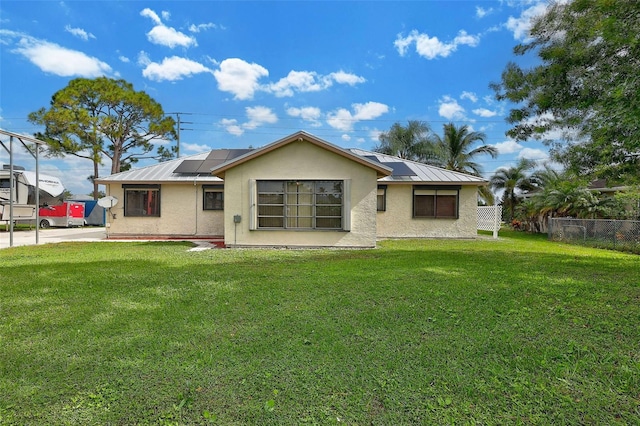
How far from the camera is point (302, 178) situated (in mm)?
10453

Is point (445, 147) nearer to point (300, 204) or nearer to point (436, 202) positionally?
point (436, 202)

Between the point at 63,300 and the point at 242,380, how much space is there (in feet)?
12.1

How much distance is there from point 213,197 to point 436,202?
9.83 m

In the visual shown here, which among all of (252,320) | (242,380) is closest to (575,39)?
(252,320)

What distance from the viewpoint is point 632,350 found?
3117 millimetres

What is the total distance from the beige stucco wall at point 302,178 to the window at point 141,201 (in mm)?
5044

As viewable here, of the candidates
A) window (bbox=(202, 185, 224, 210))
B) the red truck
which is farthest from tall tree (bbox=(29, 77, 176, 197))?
window (bbox=(202, 185, 224, 210))

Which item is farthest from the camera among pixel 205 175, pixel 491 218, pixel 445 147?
pixel 445 147

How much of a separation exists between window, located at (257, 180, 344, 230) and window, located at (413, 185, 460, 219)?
16.2 ft

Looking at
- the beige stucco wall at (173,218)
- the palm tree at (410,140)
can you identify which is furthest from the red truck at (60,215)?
the palm tree at (410,140)

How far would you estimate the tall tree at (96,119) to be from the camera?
24531 millimetres

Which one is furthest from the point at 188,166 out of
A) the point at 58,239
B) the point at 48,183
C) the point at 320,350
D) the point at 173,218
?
the point at 320,350

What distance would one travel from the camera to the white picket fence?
15.3 m

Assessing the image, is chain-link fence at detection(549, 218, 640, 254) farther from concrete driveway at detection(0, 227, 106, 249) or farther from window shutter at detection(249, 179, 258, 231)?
concrete driveway at detection(0, 227, 106, 249)
